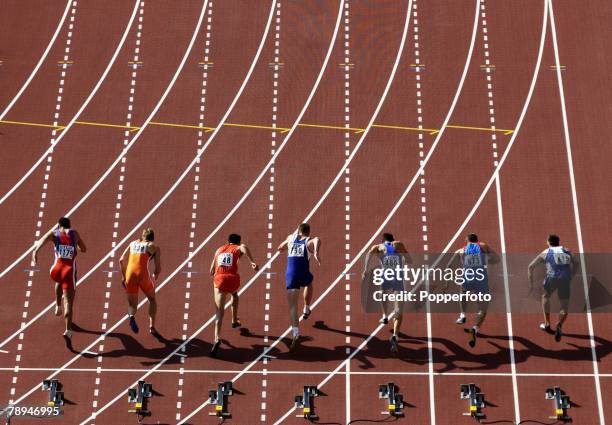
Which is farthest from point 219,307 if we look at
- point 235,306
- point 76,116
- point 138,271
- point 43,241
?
point 76,116

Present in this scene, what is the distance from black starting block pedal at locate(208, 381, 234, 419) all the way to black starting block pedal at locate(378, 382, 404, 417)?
125 inches

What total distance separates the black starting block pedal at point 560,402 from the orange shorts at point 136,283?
8665 mm

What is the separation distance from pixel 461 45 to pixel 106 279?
37.2 feet

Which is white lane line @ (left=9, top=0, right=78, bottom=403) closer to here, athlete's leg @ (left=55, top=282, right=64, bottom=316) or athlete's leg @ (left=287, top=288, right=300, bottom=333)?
athlete's leg @ (left=55, top=282, right=64, bottom=316)

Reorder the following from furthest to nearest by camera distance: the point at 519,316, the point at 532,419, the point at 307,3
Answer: the point at 307,3
the point at 519,316
the point at 532,419

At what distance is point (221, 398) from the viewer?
21297 mm

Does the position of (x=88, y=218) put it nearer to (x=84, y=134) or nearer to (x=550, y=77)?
(x=84, y=134)

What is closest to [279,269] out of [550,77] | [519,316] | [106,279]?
[106,279]

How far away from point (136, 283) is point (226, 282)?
1.86 metres

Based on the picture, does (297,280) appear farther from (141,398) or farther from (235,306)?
(141,398)

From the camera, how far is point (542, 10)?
28062 millimetres

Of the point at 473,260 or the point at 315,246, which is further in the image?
the point at 473,260

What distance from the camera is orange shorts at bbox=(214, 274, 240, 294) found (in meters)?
21.3

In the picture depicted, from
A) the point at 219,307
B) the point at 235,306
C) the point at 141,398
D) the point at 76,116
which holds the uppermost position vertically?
the point at 76,116
